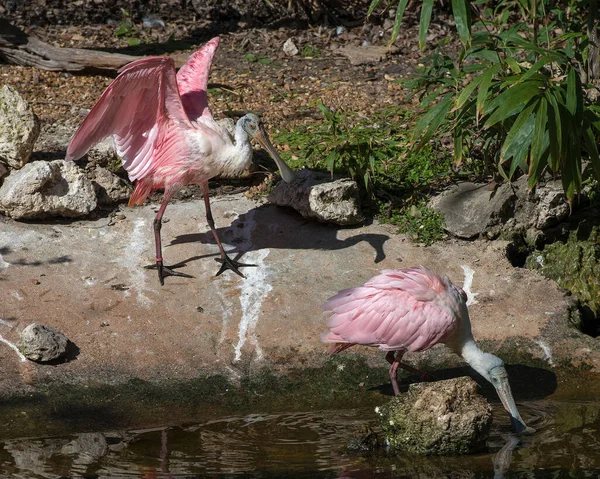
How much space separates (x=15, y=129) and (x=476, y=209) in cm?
372

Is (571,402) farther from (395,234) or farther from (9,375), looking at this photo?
(9,375)

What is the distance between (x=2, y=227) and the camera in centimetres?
715

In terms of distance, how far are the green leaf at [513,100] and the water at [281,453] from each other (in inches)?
74.5

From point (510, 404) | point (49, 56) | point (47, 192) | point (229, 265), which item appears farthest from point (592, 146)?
point (49, 56)

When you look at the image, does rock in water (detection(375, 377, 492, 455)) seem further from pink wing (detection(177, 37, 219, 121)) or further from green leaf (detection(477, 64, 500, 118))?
pink wing (detection(177, 37, 219, 121))

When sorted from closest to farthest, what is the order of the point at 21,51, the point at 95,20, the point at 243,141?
A: 1. the point at 243,141
2. the point at 21,51
3. the point at 95,20

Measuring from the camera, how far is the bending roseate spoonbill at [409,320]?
5609 millimetres

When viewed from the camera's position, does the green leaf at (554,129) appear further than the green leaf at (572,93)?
No

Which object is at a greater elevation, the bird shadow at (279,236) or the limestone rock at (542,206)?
the limestone rock at (542,206)

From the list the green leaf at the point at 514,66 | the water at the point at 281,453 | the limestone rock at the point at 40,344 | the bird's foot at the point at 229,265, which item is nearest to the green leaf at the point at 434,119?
the green leaf at the point at 514,66

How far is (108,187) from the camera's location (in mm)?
7699

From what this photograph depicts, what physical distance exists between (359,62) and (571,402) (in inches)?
228

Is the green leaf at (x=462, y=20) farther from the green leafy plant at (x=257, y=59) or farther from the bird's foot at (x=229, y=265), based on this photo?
the green leafy plant at (x=257, y=59)

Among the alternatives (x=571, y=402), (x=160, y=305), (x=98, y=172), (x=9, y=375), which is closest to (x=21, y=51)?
(x=98, y=172)
